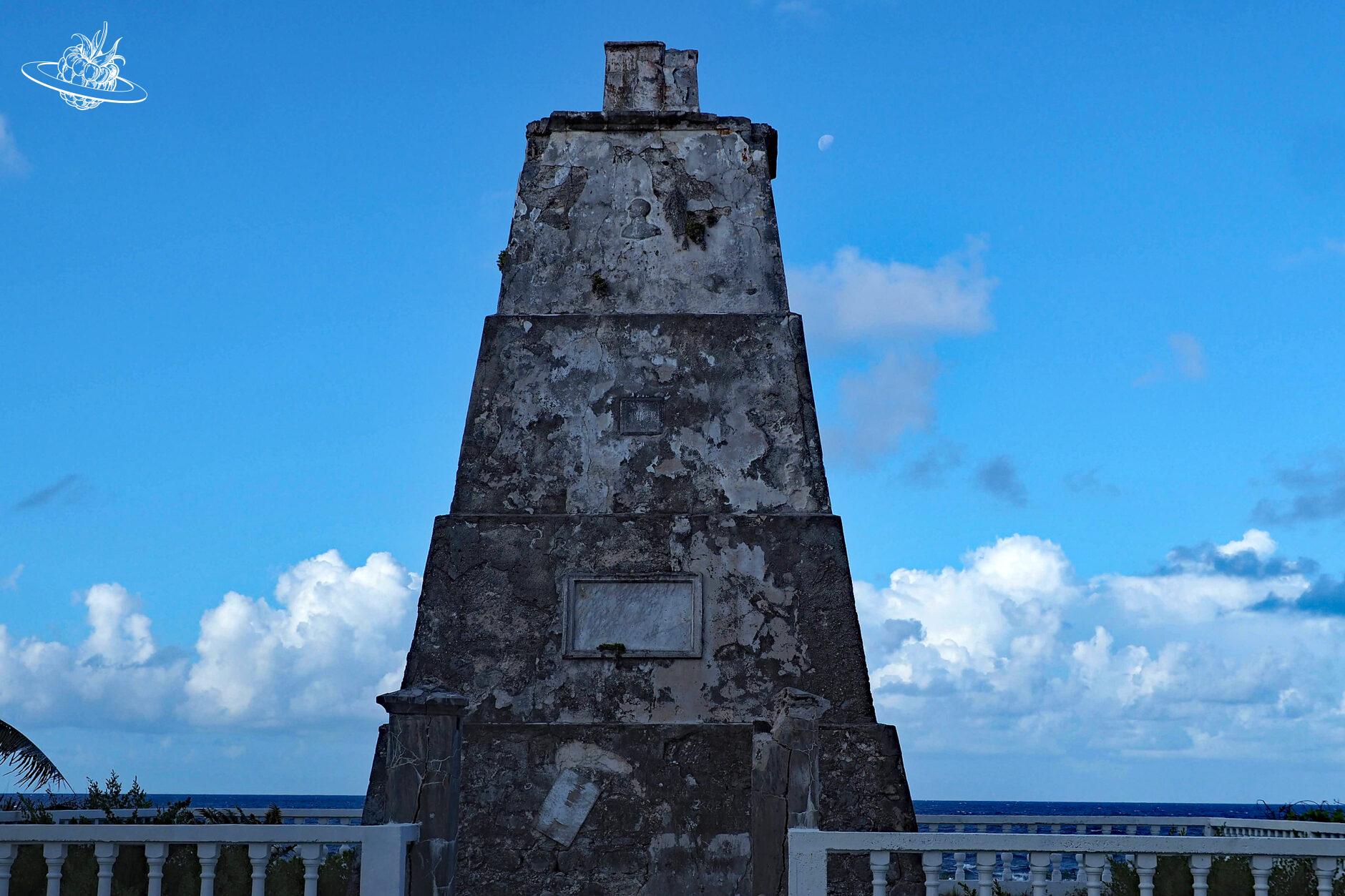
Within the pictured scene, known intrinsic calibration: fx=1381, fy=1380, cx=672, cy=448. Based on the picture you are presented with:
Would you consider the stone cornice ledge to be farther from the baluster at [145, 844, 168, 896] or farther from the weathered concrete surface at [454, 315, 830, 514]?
the weathered concrete surface at [454, 315, 830, 514]

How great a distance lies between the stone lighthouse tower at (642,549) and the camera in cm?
1123

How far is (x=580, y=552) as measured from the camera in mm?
11844

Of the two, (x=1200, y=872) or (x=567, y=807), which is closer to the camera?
(x=1200, y=872)

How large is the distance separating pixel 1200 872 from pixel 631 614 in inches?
198

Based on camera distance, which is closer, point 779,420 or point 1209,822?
point 779,420

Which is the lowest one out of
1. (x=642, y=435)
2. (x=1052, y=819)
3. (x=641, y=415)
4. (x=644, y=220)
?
(x=1052, y=819)

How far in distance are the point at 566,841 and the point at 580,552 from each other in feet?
7.82

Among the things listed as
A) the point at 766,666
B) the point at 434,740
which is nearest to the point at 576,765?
the point at 766,666

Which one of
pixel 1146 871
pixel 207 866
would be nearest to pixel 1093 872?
pixel 1146 871

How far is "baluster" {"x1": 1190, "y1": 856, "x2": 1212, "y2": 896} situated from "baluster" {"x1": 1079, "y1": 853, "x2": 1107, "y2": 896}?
1.76ft

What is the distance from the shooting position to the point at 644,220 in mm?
13016

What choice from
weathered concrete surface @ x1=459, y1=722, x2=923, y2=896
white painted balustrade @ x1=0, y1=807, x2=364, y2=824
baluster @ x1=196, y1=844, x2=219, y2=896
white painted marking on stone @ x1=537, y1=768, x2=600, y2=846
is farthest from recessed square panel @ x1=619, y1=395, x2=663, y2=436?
baluster @ x1=196, y1=844, x2=219, y2=896

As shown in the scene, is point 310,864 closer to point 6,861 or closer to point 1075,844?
point 6,861

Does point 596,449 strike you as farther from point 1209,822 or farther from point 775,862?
point 1209,822
